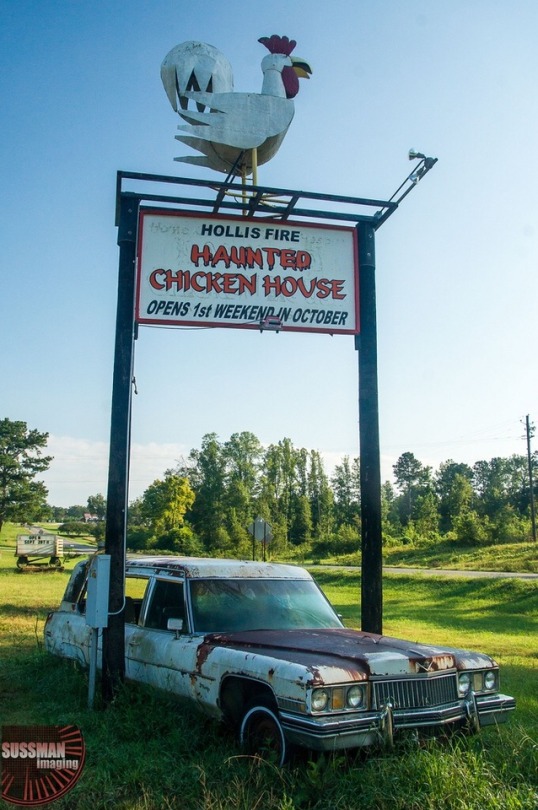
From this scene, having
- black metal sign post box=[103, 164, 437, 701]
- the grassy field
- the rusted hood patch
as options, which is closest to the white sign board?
black metal sign post box=[103, 164, 437, 701]

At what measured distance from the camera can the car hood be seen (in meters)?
4.80

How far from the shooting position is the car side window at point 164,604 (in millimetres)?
6562

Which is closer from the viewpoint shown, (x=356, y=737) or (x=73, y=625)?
(x=356, y=737)

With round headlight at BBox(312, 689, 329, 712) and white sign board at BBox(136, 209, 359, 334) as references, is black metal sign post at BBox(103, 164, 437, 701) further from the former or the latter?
round headlight at BBox(312, 689, 329, 712)

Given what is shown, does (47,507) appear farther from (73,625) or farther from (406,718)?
(406,718)

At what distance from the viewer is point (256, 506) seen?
7112cm

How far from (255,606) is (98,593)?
1.63m

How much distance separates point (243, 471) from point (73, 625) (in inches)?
2716

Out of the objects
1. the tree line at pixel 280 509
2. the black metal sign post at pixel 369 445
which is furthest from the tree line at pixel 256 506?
the black metal sign post at pixel 369 445

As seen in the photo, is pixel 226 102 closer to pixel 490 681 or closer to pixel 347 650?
pixel 347 650

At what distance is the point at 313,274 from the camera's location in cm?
859

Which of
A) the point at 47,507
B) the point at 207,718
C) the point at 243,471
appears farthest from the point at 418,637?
the point at 243,471

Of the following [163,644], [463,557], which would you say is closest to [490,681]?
[163,644]

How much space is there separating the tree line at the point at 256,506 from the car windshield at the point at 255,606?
36.1 m
